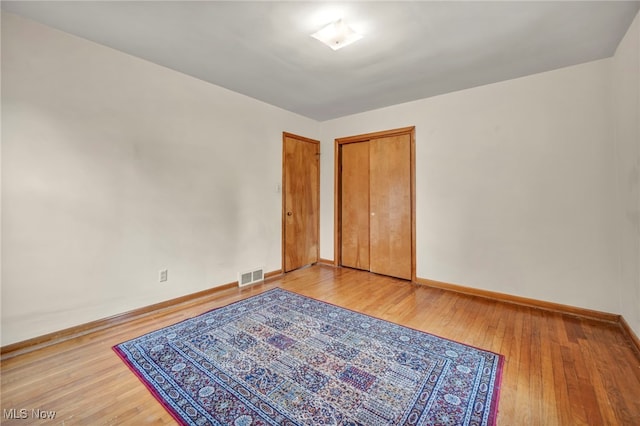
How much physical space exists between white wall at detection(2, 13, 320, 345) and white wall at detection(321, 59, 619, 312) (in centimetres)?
266

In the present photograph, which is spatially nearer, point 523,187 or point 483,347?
point 483,347

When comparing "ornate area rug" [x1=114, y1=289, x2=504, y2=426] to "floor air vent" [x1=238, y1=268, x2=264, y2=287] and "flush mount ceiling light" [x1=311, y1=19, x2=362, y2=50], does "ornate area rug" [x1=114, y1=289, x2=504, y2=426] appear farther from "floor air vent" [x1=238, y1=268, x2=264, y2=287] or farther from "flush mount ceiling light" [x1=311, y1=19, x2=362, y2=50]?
"flush mount ceiling light" [x1=311, y1=19, x2=362, y2=50]

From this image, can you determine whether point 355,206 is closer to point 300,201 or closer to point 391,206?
point 391,206

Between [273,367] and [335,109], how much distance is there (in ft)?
11.8

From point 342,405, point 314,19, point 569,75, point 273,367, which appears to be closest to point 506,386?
point 342,405

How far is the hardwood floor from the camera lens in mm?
1489

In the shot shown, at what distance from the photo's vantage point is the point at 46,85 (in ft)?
7.02

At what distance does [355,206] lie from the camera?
453cm

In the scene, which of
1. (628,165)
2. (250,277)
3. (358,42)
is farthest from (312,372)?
(628,165)

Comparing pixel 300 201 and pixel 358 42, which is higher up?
pixel 358 42

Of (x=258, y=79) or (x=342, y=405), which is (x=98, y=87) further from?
(x=342, y=405)

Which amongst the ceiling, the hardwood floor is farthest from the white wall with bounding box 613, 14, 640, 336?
the hardwood floor

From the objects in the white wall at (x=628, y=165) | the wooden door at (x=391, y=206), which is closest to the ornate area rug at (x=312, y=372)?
the white wall at (x=628, y=165)

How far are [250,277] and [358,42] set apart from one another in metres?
3.03
